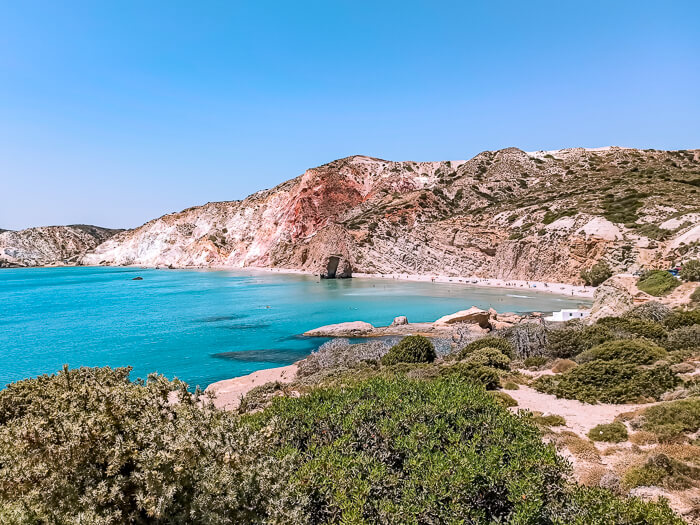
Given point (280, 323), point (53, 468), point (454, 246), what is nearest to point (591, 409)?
point (53, 468)

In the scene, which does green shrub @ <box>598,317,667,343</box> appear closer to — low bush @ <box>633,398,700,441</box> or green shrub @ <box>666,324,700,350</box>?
green shrub @ <box>666,324,700,350</box>

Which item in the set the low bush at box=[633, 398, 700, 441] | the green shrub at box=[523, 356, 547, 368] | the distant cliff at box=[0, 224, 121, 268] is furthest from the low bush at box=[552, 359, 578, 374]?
the distant cliff at box=[0, 224, 121, 268]

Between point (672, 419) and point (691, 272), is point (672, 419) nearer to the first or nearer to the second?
point (672, 419)

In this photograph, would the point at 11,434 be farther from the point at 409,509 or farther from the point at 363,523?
the point at 409,509

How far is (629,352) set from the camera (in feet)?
51.4

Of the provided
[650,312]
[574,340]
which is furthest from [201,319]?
[650,312]

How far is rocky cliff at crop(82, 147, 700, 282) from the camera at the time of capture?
192 ft

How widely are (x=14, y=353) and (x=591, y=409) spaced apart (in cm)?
3762

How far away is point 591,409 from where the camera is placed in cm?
1248

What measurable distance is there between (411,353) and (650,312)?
14220 mm

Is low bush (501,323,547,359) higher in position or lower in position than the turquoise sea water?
higher

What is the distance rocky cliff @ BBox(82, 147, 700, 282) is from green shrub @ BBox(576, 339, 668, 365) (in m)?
37.1

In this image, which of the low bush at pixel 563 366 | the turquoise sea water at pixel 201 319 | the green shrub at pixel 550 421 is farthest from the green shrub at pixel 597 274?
the green shrub at pixel 550 421

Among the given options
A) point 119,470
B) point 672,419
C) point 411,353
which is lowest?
point 411,353
